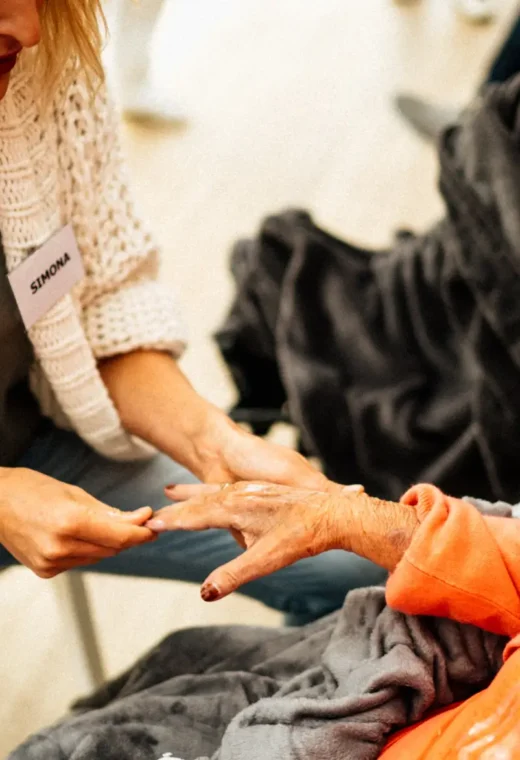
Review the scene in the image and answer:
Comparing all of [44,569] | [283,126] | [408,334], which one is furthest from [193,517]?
[283,126]

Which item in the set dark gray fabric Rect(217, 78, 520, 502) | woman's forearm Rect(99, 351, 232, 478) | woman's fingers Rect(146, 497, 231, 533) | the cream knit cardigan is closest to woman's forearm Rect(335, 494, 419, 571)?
woman's fingers Rect(146, 497, 231, 533)

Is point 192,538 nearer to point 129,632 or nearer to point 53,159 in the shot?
point 129,632

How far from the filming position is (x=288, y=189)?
2.26 metres

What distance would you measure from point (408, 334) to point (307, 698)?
2.49ft

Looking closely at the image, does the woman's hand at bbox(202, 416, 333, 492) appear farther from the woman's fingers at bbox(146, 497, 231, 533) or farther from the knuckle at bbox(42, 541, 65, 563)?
the knuckle at bbox(42, 541, 65, 563)

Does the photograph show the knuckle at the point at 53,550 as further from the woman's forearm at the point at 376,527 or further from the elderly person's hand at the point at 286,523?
the woman's forearm at the point at 376,527

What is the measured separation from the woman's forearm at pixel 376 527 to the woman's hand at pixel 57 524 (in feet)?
0.60

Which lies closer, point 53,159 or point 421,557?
point 421,557

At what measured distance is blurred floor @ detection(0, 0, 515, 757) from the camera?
7.02ft

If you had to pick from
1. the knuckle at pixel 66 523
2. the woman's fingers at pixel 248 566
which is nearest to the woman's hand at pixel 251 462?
the woman's fingers at pixel 248 566

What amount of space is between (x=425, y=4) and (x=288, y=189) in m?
1.07

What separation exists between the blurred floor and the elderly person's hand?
3.12 ft

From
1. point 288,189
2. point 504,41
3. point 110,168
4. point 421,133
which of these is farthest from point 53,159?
point 421,133

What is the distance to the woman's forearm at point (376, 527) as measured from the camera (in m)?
0.76
